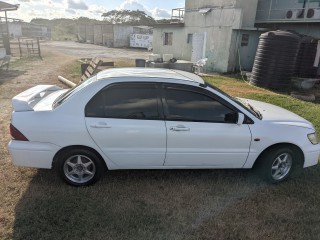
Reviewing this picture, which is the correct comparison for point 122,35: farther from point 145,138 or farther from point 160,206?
point 160,206

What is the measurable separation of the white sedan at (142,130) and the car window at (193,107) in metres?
0.01

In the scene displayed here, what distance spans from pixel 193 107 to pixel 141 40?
130ft

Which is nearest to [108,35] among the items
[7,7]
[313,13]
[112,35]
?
[112,35]

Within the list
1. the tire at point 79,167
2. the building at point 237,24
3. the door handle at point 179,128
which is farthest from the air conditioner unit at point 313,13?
the tire at point 79,167

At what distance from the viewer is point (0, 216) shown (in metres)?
3.34

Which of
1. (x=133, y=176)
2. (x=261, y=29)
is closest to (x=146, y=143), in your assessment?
(x=133, y=176)

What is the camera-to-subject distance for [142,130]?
3.71 meters

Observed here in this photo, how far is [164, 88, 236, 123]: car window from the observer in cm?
382

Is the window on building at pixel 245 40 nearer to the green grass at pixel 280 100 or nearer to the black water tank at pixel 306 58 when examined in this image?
the black water tank at pixel 306 58

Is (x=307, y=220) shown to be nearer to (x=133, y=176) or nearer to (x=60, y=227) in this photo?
(x=133, y=176)

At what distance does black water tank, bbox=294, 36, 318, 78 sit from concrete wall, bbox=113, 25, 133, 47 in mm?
32426

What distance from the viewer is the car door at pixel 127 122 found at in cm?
367

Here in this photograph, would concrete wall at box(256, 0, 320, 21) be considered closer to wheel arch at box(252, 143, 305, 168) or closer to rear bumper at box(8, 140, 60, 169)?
wheel arch at box(252, 143, 305, 168)

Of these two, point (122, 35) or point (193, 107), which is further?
point (122, 35)
